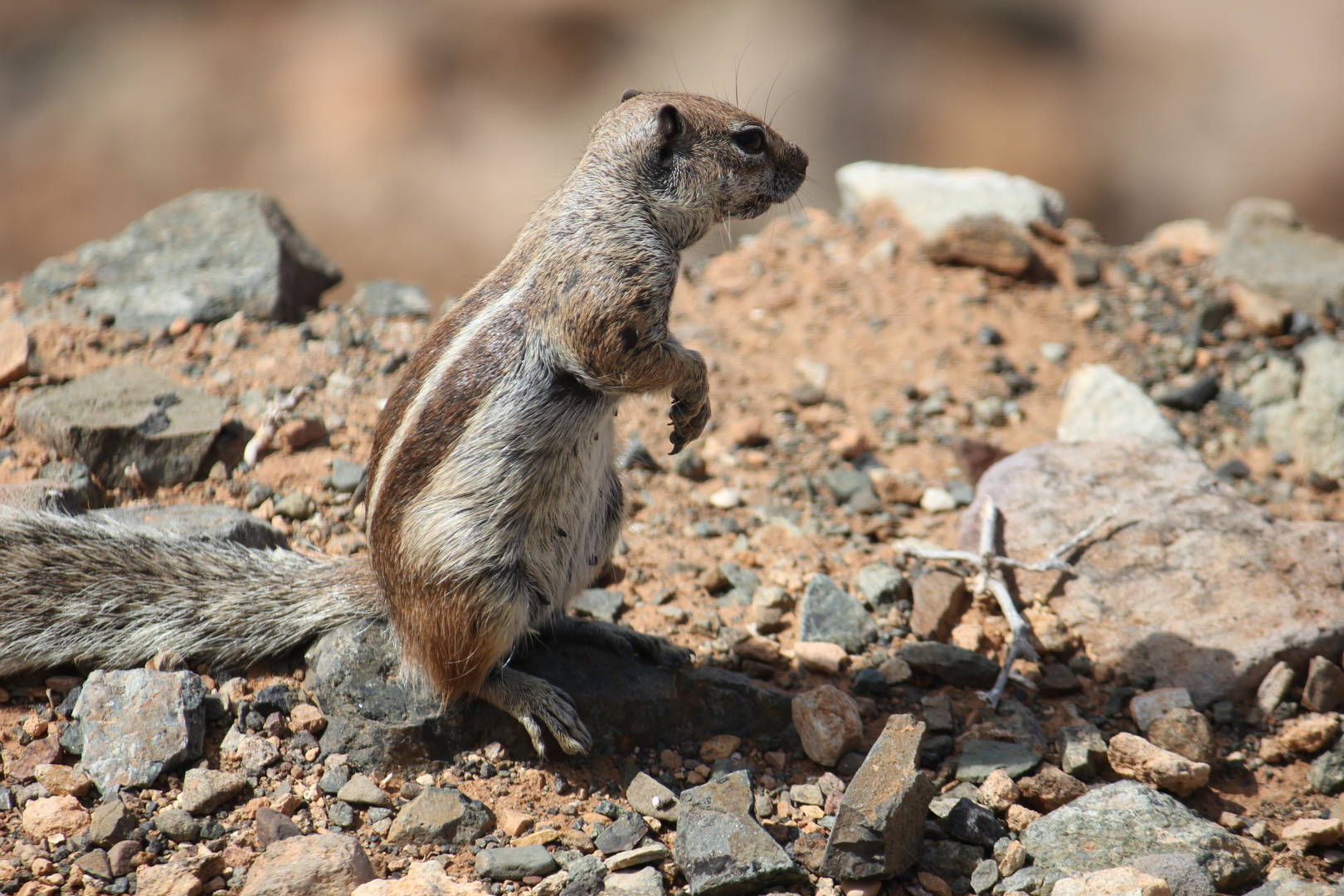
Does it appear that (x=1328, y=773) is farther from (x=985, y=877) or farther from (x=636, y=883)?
(x=636, y=883)

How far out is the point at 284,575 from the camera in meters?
3.54

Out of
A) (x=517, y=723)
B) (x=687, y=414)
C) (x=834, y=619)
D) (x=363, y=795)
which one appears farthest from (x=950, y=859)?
(x=363, y=795)

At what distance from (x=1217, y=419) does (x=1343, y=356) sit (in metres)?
0.71

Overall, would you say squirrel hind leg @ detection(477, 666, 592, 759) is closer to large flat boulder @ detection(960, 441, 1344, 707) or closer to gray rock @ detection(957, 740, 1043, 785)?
gray rock @ detection(957, 740, 1043, 785)

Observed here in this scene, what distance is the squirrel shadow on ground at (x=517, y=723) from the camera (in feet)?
10.8

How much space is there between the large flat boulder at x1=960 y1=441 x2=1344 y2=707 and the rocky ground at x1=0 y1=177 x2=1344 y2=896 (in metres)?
0.02

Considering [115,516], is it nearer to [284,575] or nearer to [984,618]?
[284,575]

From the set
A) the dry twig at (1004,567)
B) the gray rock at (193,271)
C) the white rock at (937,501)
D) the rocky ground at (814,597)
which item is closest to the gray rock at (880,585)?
the rocky ground at (814,597)

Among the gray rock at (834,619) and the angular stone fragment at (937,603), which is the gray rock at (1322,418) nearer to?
the angular stone fragment at (937,603)

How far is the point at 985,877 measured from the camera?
3023 mm

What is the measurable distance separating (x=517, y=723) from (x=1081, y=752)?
2005mm

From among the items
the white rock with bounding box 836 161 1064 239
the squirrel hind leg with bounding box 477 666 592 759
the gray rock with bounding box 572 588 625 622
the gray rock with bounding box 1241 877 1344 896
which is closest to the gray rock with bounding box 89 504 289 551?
the squirrel hind leg with bounding box 477 666 592 759

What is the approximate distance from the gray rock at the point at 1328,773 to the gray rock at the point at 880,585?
1604 millimetres

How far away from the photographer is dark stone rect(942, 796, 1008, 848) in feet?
10.3
